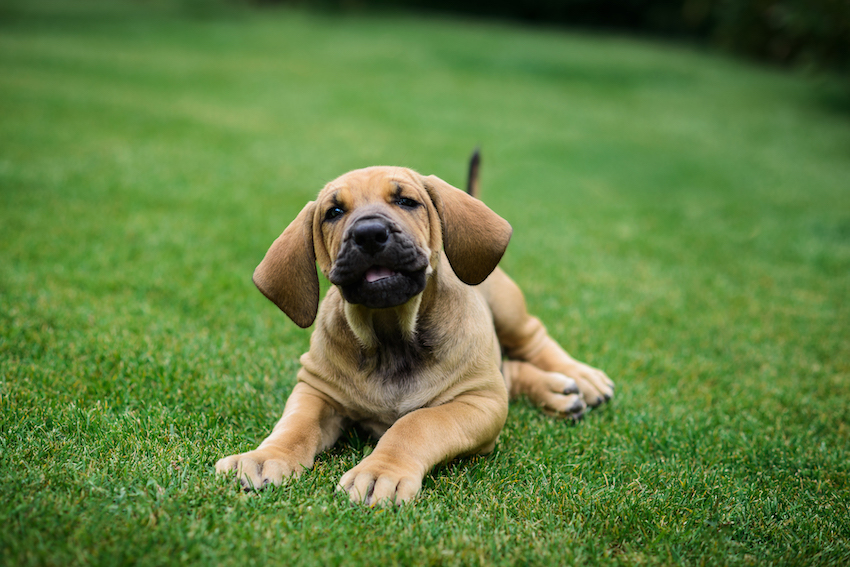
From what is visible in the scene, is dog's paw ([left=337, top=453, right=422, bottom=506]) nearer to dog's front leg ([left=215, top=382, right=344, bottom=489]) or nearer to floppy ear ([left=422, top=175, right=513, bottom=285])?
dog's front leg ([left=215, top=382, right=344, bottom=489])

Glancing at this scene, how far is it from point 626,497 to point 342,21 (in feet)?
102

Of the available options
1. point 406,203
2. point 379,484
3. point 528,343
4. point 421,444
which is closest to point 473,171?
point 528,343

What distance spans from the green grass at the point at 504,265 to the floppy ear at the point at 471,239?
92 cm

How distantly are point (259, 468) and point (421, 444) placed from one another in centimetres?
68

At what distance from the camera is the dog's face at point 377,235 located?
2662 millimetres

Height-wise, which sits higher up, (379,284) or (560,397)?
(379,284)

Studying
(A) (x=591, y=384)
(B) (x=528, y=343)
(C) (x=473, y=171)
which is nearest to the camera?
(A) (x=591, y=384)

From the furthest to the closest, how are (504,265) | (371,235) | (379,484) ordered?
(504,265) → (371,235) → (379,484)

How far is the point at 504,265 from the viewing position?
6.36 metres

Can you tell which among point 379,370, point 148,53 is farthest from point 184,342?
point 148,53

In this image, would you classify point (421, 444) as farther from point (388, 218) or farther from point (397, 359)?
point (388, 218)

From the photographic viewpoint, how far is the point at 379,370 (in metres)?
3.08

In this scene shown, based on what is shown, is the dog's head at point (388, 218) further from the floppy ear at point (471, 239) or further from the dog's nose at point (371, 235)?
the dog's nose at point (371, 235)

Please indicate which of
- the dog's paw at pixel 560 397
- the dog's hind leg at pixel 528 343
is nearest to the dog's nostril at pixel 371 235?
the dog's hind leg at pixel 528 343
